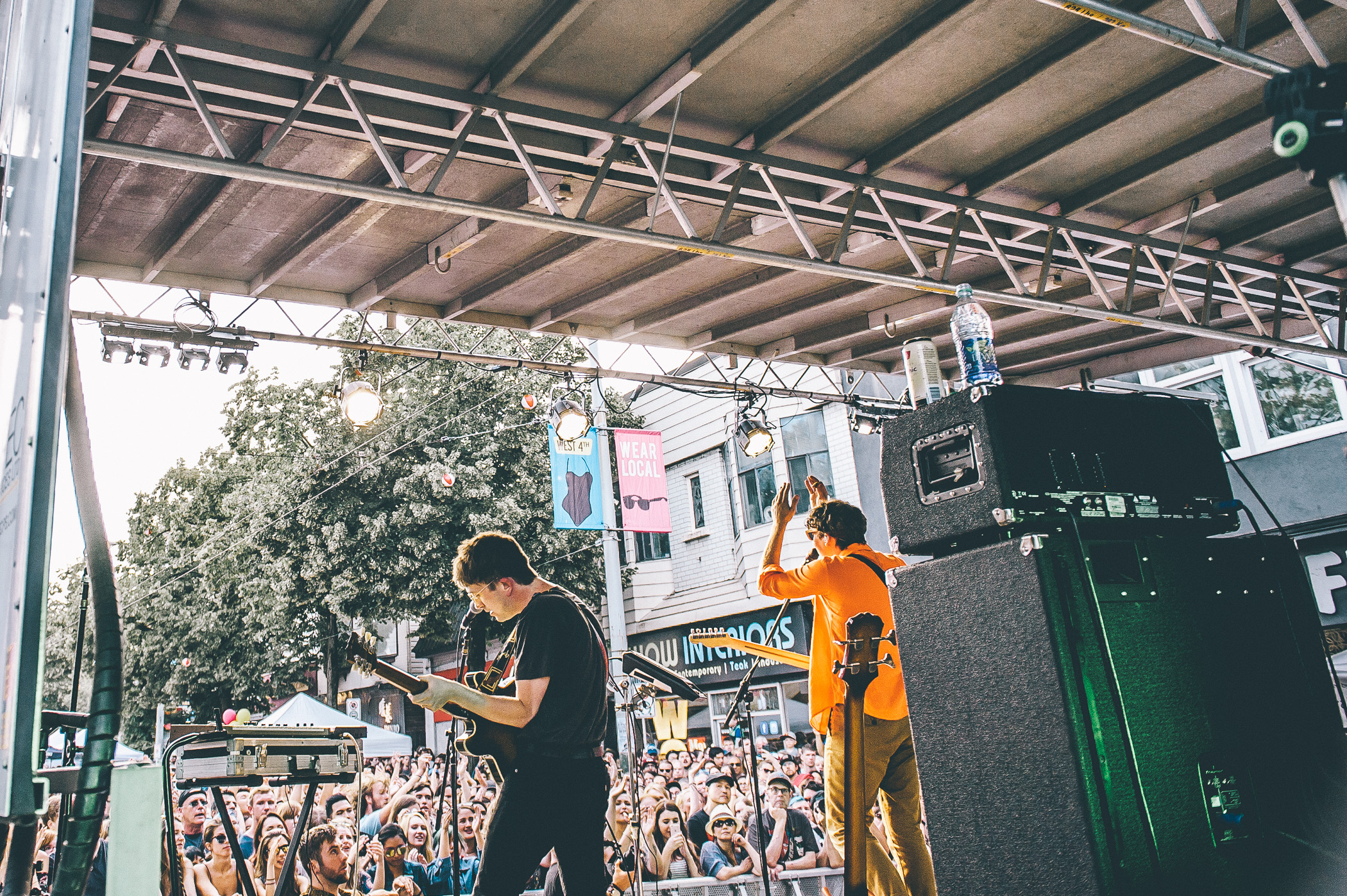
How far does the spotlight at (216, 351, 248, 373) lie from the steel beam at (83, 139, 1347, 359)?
1926 mm

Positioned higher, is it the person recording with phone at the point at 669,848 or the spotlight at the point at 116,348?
the spotlight at the point at 116,348

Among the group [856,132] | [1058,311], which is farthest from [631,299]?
[1058,311]

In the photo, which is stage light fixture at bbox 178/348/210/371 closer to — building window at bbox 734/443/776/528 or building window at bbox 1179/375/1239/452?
building window at bbox 1179/375/1239/452

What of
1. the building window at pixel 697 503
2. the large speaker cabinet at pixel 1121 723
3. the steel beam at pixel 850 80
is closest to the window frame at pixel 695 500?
the building window at pixel 697 503

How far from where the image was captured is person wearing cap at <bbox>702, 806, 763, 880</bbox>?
19.1 feet

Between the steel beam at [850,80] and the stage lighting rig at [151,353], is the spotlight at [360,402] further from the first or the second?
the steel beam at [850,80]

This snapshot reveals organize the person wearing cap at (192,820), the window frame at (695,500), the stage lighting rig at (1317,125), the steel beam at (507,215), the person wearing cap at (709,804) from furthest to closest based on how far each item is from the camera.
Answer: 1. the window frame at (695,500)
2. the person wearing cap at (709,804)
3. the person wearing cap at (192,820)
4. the steel beam at (507,215)
5. the stage lighting rig at (1317,125)

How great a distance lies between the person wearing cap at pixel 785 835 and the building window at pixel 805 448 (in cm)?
981

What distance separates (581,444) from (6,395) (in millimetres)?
9885

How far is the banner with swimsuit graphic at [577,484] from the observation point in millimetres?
10633

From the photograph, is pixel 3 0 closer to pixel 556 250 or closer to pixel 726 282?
pixel 556 250

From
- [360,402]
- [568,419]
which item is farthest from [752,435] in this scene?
[360,402]

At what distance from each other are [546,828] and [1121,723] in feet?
5.75

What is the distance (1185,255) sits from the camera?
280 inches
